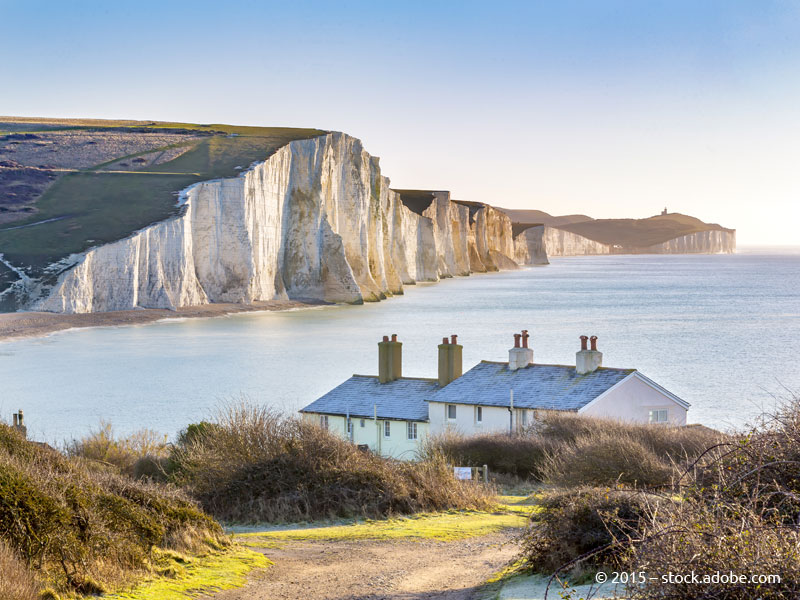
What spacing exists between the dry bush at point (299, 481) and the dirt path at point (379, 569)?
243 cm

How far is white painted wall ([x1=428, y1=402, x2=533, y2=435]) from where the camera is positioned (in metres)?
27.0

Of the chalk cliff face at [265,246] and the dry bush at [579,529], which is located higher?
the chalk cliff face at [265,246]

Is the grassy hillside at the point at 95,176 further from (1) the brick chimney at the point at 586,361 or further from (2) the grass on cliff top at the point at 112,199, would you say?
(1) the brick chimney at the point at 586,361

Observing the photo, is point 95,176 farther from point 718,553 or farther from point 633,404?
point 718,553

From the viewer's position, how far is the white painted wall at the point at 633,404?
26.5 meters

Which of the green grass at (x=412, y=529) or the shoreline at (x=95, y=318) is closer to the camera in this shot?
the green grass at (x=412, y=529)

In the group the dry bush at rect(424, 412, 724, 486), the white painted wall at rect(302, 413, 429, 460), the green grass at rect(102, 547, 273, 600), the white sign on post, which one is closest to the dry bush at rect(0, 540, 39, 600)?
the green grass at rect(102, 547, 273, 600)

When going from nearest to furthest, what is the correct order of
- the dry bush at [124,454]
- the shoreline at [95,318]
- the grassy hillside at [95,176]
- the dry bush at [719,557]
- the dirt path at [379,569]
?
1. the dry bush at [719,557]
2. the dirt path at [379,569]
3. the dry bush at [124,454]
4. the shoreline at [95,318]
5. the grassy hillside at [95,176]

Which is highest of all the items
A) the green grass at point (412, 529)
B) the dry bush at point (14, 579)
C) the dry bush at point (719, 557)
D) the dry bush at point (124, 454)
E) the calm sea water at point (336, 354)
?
the dry bush at point (719, 557)

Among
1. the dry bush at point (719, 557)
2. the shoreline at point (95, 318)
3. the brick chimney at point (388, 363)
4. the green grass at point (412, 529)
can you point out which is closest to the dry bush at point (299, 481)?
the green grass at point (412, 529)

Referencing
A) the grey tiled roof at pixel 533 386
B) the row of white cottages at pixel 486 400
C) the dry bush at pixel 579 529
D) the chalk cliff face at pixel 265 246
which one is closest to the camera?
the dry bush at pixel 579 529

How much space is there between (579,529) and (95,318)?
224 feet

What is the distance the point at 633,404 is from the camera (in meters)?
27.7

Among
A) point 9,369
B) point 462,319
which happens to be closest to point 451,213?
point 462,319
